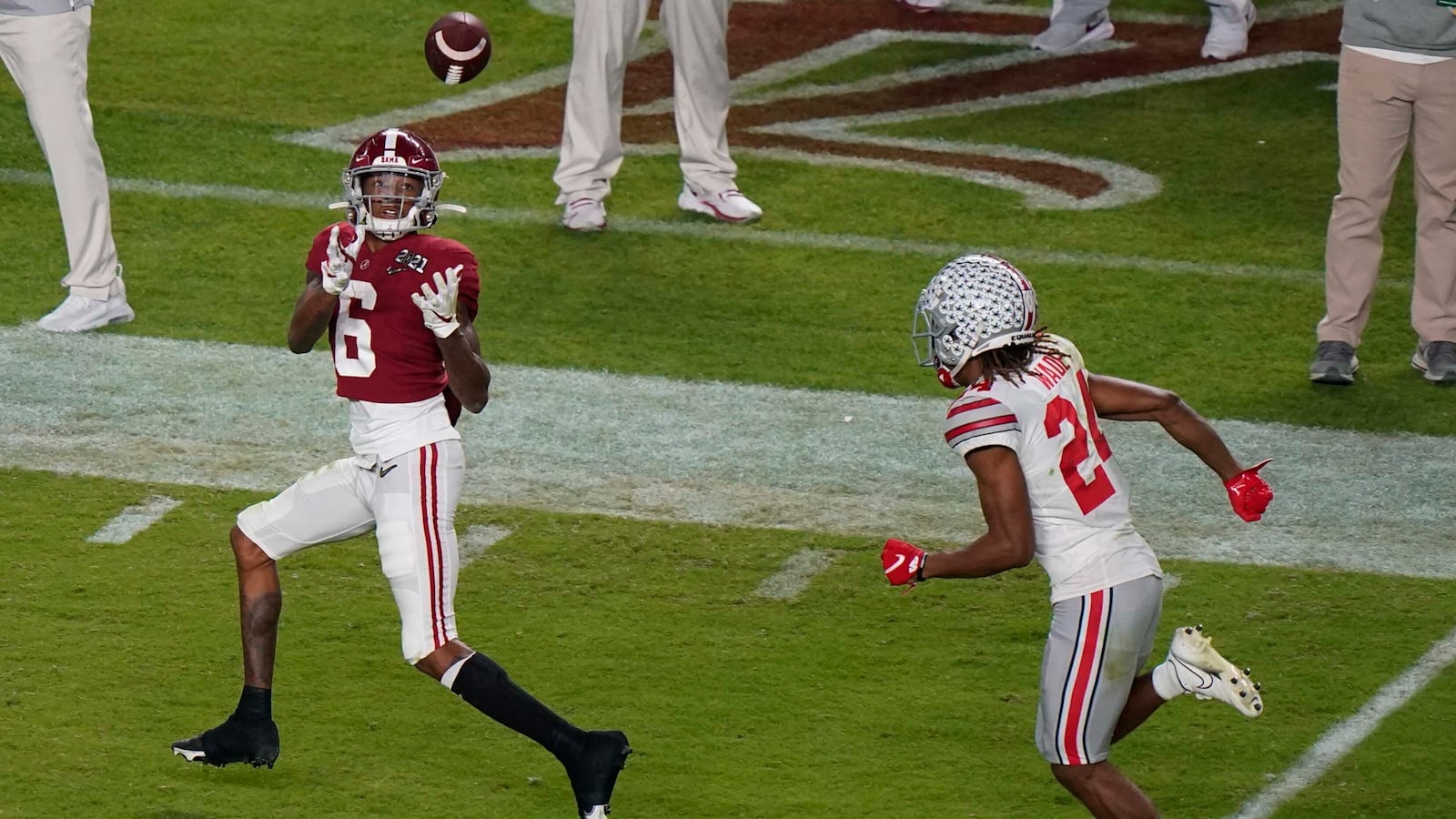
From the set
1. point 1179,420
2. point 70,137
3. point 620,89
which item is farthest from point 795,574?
point 620,89

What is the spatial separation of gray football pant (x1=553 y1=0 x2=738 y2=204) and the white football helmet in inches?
205

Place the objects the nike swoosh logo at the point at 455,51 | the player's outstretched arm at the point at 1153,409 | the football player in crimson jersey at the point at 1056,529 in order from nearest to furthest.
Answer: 1. the football player in crimson jersey at the point at 1056,529
2. the player's outstretched arm at the point at 1153,409
3. the nike swoosh logo at the point at 455,51

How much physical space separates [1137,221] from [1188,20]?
4.44 meters

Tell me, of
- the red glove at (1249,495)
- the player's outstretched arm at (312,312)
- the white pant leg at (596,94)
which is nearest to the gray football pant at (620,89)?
the white pant leg at (596,94)

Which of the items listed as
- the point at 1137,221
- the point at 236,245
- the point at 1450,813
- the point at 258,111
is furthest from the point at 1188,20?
the point at 1450,813

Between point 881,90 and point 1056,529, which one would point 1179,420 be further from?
point 881,90

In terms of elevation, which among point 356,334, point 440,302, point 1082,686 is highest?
point 440,302

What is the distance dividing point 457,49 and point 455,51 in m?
0.01

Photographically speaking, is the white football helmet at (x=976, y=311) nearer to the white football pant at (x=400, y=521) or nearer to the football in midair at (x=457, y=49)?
the white football pant at (x=400, y=521)

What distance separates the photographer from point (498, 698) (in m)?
4.71

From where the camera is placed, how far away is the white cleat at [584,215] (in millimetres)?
9664

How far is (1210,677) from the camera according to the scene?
4523mm

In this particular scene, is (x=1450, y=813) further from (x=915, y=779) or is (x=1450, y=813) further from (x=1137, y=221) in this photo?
(x=1137, y=221)

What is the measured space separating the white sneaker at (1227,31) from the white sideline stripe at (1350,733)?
24.6 feet
